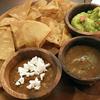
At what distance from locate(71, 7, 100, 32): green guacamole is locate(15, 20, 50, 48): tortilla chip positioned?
0.17 m

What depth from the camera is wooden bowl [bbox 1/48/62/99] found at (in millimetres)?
963

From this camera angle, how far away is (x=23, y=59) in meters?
1.12

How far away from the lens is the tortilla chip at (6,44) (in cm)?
113

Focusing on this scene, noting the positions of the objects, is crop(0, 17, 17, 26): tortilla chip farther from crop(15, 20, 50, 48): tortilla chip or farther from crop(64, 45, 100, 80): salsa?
crop(64, 45, 100, 80): salsa

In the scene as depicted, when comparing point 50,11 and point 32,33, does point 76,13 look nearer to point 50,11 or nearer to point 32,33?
point 50,11

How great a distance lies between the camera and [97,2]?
1447 millimetres

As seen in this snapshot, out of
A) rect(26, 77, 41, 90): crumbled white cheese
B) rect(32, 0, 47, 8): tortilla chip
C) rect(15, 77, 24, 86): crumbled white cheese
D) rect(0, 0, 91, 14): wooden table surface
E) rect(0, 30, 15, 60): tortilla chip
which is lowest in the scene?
rect(0, 0, 91, 14): wooden table surface

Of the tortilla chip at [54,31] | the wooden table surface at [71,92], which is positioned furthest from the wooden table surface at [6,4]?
the wooden table surface at [71,92]

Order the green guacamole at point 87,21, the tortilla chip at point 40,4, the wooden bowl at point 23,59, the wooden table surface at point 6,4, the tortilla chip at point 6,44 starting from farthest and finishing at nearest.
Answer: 1. the wooden table surface at point 6,4
2. the tortilla chip at point 40,4
3. the green guacamole at point 87,21
4. the tortilla chip at point 6,44
5. the wooden bowl at point 23,59

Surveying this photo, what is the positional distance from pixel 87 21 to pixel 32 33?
11.5 inches

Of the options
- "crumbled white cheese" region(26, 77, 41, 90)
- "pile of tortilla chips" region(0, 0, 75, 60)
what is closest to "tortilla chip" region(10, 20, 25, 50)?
"pile of tortilla chips" region(0, 0, 75, 60)

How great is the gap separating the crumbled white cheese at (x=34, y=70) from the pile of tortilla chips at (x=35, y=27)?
10 centimetres

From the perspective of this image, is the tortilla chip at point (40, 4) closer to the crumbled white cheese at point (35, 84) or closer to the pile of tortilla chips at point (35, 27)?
the pile of tortilla chips at point (35, 27)

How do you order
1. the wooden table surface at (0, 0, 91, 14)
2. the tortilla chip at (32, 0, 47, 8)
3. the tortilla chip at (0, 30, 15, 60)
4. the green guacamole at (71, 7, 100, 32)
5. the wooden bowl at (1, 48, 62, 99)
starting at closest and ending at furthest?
the wooden bowl at (1, 48, 62, 99), the tortilla chip at (0, 30, 15, 60), the green guacamole at (71, 7, 100, 32), the tortilla chip at (32, 0, 47, 8), the wooden table surface at (0, 0, 91, 14)
